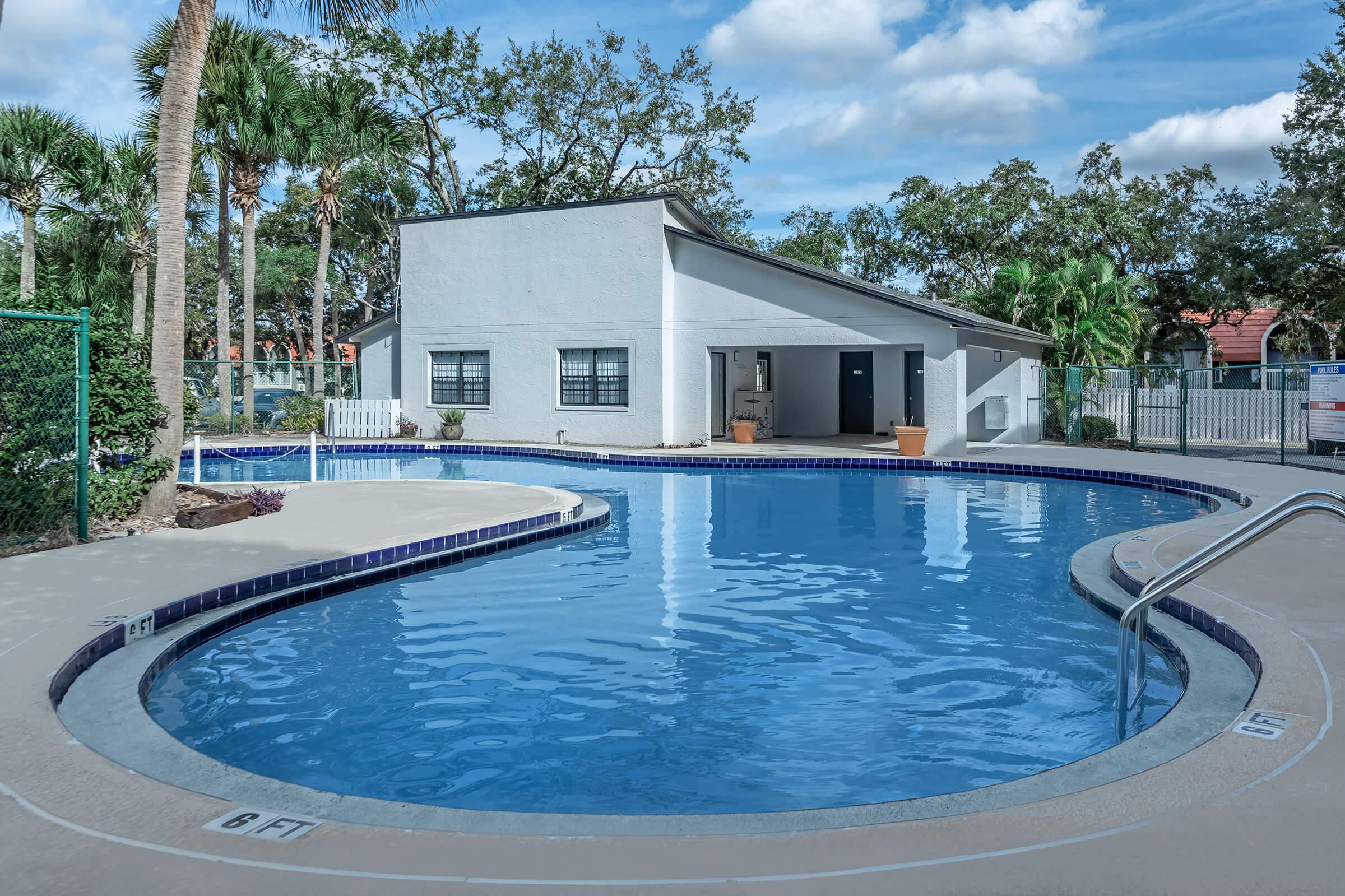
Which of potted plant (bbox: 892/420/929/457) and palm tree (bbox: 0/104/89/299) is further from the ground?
palm tree (bbox: 0/104/89/299)

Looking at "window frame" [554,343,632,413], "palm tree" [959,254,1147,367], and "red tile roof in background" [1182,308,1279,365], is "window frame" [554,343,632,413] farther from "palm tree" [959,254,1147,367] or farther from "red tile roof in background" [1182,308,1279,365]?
"red tile roof in background" [1182,308,1279,365]

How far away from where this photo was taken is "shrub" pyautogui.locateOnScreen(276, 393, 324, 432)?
24078 millimetres

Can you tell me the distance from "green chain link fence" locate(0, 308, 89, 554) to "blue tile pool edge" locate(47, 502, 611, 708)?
2772 millimetres

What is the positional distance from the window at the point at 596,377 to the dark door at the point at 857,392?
6.17 metres

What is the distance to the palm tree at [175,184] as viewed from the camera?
1003 cm

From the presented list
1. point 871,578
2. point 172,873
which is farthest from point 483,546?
point 172,873

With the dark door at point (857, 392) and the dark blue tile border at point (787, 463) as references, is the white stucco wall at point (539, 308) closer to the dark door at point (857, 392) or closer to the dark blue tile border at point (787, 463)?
the dark blue tile border at point (787, 463)

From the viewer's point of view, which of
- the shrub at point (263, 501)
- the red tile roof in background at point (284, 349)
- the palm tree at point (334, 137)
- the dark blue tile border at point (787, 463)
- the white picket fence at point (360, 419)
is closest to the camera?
the shrub at point (263, 501)

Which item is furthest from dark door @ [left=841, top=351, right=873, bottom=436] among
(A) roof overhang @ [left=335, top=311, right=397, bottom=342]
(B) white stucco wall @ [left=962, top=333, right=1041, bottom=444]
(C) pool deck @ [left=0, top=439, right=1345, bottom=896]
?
(C) pool deck @ [left=0, top=439, right=1345, bottom=896]

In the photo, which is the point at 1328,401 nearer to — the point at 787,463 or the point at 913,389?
the point at 787,463

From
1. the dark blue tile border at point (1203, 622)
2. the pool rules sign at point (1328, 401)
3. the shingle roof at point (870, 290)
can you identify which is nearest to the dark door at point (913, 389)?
the shingle roof at point (870, 290)

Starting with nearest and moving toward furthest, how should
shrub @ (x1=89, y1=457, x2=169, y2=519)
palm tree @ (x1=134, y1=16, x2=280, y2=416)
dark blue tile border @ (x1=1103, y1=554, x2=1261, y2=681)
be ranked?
1. dark blue tile border @ (x1=1103, y1=554, x2=1261, y2=681)
2. shrub @ (x1=89, y1=457, x2=169, y2=519)
3. palm tree @ (x1=134, y1=16, x2=280, y2=416)

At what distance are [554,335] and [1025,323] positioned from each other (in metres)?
11.7

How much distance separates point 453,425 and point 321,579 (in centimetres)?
1542
